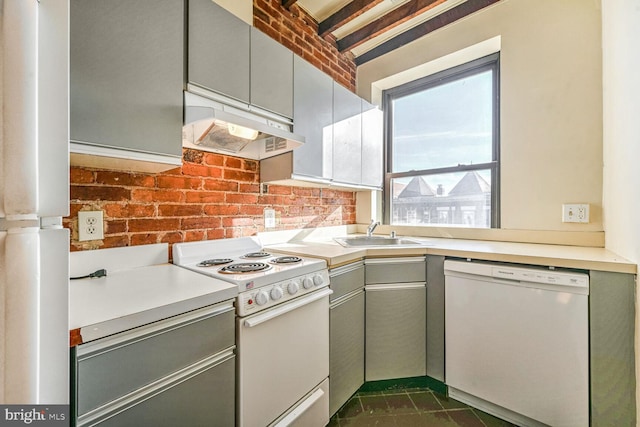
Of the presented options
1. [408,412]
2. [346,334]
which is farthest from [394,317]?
[408,412]

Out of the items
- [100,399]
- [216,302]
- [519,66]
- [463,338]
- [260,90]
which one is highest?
[519,66]

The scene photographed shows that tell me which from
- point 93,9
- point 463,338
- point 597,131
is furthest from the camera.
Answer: point 597,131

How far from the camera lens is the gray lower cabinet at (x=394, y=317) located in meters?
1.75

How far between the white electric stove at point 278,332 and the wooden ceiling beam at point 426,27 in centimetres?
Result: 223

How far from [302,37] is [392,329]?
235 centimetres

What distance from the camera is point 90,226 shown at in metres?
1.17

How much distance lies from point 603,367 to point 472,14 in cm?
247

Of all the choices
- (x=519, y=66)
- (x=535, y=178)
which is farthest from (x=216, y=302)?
(x=519, y=66)

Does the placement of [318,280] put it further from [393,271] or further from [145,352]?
[145,352]

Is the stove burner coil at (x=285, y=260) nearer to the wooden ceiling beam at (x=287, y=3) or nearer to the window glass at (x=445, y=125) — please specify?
the window glass at (x=445, y=125)

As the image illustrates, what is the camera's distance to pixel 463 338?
1604mm

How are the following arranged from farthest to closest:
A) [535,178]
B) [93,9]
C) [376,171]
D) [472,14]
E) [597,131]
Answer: [376,171] → [472,14] → [535,178] → [597,131] → [93,9]

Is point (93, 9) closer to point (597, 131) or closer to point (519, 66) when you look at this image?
point (519, 66)

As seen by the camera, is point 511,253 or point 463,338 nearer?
point 511,253
